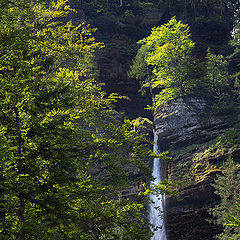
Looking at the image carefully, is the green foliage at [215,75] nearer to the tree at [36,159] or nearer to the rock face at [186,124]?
the rock face at [186,124]

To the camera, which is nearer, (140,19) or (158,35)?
(158,35)

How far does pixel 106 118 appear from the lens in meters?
31.4

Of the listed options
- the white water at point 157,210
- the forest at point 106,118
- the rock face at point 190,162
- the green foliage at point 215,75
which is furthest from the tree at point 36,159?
the green foliage at point 215,75

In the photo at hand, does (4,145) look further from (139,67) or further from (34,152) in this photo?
(139,67)

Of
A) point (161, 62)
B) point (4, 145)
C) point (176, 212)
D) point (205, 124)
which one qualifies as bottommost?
point (4, 145)

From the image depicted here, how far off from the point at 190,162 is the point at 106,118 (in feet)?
38.9

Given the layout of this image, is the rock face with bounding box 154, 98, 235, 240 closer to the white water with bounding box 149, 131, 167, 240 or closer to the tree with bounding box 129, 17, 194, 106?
the white water with bounding box 149, 131, 167, 240

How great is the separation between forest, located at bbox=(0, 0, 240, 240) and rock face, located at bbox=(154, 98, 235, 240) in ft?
0.46

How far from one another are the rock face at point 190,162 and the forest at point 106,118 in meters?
0.14

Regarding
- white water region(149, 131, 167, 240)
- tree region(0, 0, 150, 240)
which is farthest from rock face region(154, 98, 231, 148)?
tree region(0, 0, 150, 240)

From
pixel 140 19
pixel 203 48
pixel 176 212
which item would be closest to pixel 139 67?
pixel 203 48

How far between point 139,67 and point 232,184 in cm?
2264

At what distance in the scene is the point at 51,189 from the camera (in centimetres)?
639

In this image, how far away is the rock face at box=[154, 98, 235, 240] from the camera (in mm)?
21219
